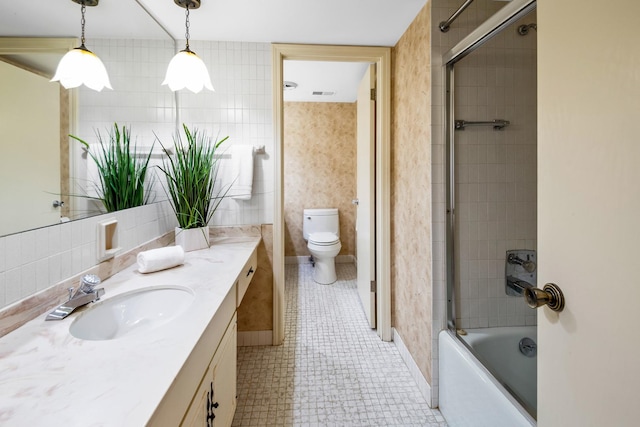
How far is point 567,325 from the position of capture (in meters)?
0.63

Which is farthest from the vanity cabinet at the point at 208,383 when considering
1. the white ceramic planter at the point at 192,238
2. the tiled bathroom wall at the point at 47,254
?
the tiled bathroom wall at the point at 47,254

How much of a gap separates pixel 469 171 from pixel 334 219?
236cm

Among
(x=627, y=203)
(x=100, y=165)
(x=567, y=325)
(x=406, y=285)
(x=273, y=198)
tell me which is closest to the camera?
(x=627, y=203)

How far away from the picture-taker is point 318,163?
3.85 metres

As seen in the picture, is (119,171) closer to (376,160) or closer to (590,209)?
(376,160)

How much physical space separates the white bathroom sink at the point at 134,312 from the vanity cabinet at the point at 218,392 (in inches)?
8.6

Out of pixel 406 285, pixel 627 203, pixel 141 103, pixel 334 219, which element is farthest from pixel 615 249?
pixel 334 219

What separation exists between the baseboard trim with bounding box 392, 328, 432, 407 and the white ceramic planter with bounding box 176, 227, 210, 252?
1412 millimetres

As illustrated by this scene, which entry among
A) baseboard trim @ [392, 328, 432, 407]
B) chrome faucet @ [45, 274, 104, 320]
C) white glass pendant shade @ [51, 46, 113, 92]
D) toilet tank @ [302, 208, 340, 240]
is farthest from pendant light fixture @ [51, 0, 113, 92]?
toilet tank @ [302, 208, 340, 240]

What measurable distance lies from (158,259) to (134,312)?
10.4 inches

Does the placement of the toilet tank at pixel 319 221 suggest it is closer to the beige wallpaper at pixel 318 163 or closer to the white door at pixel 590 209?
the beige wallpaper at pixel 318 163

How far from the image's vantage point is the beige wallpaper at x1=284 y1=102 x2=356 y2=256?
12.4 ft

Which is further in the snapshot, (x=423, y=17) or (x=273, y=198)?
(x=273, y=198)

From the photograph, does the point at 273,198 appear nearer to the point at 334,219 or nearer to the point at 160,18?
the point at 160,18
